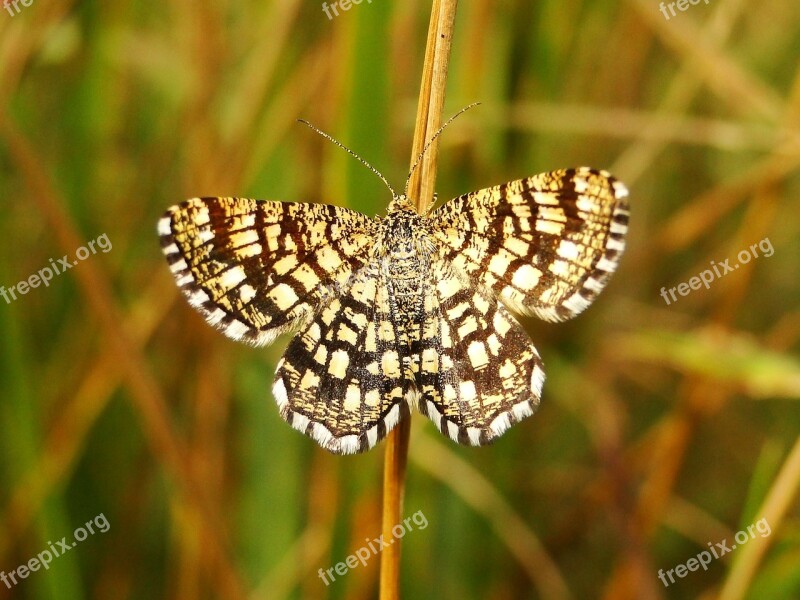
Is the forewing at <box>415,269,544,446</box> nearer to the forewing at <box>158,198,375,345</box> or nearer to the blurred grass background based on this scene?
the forewing at <box>158,198,375,345</box>

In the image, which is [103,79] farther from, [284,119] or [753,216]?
[753,216]

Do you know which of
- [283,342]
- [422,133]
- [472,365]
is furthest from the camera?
[283,342]

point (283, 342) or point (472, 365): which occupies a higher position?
point (283, 342)

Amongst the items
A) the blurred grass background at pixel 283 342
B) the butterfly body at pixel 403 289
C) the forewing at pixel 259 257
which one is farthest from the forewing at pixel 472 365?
the blurred grass background at pixel 283 342

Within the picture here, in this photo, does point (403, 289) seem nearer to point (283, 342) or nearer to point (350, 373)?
point (350, 373)

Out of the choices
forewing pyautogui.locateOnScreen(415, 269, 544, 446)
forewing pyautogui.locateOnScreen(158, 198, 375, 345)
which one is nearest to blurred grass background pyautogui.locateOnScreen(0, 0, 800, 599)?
forewing pyautogui.locateOnScreen(158, 198, 375, 345)

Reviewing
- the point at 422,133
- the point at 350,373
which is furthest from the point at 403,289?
the point at 422,133
